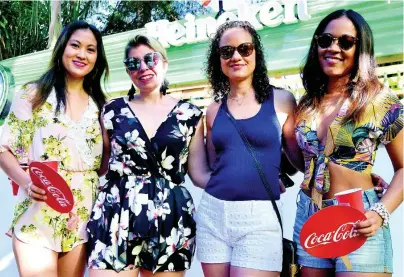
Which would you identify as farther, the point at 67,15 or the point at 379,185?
the point at 67,15

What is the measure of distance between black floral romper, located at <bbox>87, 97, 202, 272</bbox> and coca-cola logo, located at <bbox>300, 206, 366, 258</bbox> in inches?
32.3

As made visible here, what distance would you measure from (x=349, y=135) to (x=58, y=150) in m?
→ 1.50

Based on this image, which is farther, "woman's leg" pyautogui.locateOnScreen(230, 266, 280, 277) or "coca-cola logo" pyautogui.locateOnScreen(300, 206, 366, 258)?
"woman's leg" pyautogui.locateOnScreen(230, 266, 280, 277)

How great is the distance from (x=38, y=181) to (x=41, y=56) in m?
7.35

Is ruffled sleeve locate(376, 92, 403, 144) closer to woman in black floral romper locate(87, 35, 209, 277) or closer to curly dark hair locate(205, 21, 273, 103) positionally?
curly dark hair locate(205, 21, 273, 103)

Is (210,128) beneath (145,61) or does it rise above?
beneath

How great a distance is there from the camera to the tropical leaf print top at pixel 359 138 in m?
2.02

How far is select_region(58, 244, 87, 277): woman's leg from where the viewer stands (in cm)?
249

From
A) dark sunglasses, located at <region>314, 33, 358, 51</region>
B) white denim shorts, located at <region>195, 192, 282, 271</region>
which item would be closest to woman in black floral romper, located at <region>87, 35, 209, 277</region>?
white denim shorts, located at <region>195, 192, 282, 271</region>

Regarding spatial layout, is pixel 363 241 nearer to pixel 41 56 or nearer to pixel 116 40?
pixel 116 40

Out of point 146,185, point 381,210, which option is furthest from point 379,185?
point 146,185

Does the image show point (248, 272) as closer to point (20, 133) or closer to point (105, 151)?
point (105, 151)

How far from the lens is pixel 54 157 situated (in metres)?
2.51

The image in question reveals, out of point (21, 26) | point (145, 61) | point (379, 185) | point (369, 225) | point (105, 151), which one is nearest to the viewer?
point (369, 225)
